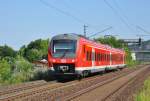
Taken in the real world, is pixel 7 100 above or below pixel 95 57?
below

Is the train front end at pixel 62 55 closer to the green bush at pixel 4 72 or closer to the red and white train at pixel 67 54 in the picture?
the red and white train at pixel 67 54

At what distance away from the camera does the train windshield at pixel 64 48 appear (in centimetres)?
2892

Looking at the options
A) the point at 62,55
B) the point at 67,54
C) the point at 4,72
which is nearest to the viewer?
the point at 62,55

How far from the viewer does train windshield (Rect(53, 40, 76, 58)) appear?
2892cm

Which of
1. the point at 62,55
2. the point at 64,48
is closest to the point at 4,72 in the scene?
the point at 62,55

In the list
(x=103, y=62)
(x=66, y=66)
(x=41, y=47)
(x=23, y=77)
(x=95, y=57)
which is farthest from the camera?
(x=41, y=47)

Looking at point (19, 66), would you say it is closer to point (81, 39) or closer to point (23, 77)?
point (23, 77)

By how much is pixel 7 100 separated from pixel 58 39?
39.5ft

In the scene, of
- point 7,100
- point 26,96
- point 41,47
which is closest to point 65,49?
point 26,96

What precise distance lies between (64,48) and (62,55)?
511 mm

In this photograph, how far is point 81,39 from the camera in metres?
30.0

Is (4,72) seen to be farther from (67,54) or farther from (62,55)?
(67,54)

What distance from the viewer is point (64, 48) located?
95.1 ft

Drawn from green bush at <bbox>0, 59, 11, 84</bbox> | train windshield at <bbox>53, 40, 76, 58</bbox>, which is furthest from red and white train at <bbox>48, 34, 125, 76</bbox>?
green bush at <bbox>0, 59, 11, 84</bbox>
